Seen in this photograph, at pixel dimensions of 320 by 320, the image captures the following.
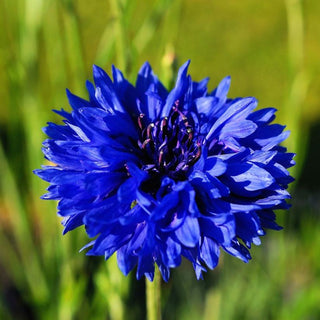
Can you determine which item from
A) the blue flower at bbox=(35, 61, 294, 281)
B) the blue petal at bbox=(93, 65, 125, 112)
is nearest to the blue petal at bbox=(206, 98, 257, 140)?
the blue flower at bbox=(35, 61, 294, 281)

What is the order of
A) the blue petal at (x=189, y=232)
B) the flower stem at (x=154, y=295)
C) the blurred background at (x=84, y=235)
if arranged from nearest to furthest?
the blue petal at (x=189, y=232) → the flower stem at (x=154, y=295) → the blurred background at (x=84, y=235)

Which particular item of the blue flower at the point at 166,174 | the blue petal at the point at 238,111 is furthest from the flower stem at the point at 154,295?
the blue petal at the point at 238,111

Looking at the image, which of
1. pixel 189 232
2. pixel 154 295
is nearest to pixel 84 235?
pixel 154 295

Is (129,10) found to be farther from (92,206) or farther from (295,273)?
(295,273)

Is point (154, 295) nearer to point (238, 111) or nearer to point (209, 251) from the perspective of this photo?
point (209, 251)

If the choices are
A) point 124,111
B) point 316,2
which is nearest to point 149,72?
point 124,111

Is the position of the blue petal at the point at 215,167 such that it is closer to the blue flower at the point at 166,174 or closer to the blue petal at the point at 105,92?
the blue flower at the point at 166,174

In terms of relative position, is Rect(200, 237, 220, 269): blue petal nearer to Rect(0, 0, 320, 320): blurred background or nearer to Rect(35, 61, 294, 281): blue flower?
Rect(35, 61, 294, 281): blue flower
